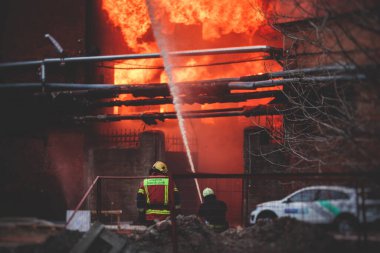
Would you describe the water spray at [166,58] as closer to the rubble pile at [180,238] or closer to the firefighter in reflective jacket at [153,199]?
the firefighter in reflective jacket at [153,199]

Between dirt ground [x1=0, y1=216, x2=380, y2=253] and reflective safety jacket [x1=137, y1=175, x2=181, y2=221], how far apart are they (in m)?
0.39

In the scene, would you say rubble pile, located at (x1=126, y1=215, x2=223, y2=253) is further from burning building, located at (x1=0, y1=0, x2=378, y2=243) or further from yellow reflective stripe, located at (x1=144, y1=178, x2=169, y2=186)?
burning building, located at (x1=0, y1=0, x2=378, y2=243)

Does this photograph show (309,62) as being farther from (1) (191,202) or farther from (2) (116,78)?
(2) (116,78)

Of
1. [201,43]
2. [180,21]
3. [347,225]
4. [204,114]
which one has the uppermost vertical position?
[180,21]

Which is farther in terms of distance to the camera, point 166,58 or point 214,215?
point 166,58

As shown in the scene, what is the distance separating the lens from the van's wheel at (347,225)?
20.5ft

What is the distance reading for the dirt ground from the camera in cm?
648

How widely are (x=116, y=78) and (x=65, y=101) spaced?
471 cm

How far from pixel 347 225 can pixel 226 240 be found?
7.70 feet

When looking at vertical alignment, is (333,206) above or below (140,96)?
below

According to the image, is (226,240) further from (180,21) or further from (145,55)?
(180,21)

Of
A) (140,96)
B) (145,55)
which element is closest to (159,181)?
(140,96)

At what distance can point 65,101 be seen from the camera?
1516 cm

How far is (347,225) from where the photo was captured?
6281 mm
